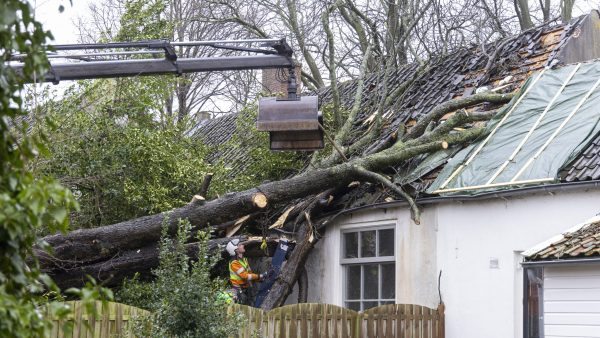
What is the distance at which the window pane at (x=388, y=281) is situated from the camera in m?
13.8

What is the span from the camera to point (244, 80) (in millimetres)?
31547

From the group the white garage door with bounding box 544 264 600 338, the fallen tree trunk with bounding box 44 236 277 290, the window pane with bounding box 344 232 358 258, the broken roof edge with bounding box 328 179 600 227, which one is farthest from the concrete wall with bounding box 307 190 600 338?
the fallen tree trunk with bounding box 44 236 277 290

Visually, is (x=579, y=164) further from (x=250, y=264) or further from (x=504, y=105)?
(x=250, y=264)

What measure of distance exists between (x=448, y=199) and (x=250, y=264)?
4.08 metres

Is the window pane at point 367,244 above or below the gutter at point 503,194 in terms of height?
below

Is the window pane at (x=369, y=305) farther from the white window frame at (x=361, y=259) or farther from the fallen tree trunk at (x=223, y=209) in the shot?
the fallen tree trunk at (x=223, y=209)

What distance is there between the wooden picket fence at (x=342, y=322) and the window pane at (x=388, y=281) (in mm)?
1236

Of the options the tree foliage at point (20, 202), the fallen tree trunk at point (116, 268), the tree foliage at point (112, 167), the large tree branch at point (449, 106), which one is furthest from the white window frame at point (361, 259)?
the tree foliage at point (20, 202)

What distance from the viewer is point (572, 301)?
977cm

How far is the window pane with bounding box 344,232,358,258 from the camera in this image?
14441 mm

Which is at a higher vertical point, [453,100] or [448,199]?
[453,100]

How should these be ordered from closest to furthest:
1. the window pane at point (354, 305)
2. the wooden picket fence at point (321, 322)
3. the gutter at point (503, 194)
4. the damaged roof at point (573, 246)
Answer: the damaged roof at point (573, 246) < the wooden picket fence at point (321, 322) < the gutter at point (503, 194) < the window pane at point (354, 305)

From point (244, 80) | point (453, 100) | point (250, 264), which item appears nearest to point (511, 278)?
point (453, 100)

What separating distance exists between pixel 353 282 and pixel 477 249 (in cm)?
264
